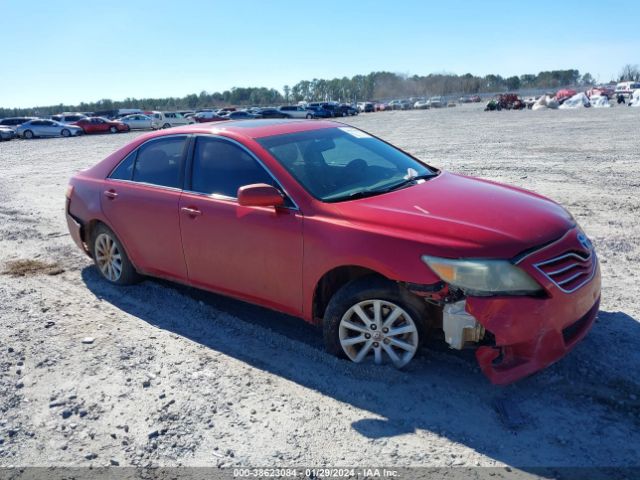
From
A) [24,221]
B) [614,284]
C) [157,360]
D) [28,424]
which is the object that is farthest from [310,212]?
[24,221]

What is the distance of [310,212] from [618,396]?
2.27m

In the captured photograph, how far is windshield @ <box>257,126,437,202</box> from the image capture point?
13.2ft

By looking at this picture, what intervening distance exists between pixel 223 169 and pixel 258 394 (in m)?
1.86

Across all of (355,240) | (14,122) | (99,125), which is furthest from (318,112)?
(355,240)

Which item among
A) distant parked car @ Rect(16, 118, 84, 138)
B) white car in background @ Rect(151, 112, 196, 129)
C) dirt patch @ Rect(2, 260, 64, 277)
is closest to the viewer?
dirt patch @ Rect(2, 260, 64, 277)

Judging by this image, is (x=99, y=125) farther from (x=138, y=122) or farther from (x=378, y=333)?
(x=378, y=333)

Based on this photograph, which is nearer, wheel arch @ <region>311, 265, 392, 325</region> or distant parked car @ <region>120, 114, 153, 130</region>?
wheel arch @ <region>311, 265, 392, 325</region>

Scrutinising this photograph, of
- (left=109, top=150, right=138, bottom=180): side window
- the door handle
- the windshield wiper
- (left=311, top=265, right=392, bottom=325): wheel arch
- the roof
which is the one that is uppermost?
the roof

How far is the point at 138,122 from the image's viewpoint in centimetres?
4256

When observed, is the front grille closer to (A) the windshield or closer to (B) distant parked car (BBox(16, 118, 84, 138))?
(A) the windshield

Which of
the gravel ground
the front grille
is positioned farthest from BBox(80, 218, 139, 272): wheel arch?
the front grille

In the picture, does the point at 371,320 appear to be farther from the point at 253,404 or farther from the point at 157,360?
the point at 157,360

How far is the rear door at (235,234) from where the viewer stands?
3.87 metres

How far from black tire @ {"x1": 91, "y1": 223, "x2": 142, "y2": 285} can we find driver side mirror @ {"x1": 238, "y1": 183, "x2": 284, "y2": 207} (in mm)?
2009
